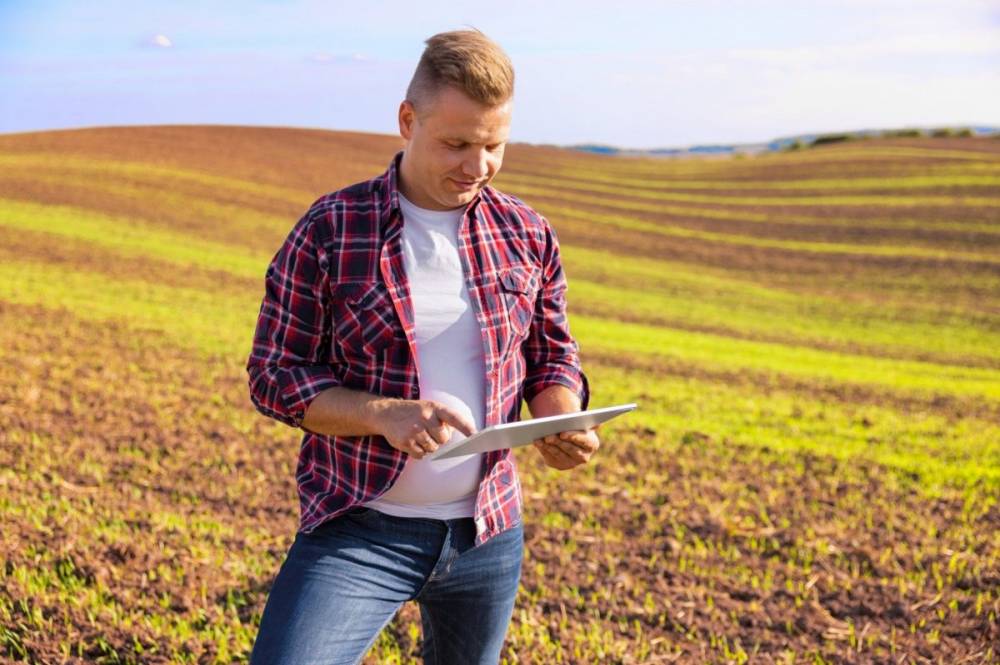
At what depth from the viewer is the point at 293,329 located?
2338 millimetres

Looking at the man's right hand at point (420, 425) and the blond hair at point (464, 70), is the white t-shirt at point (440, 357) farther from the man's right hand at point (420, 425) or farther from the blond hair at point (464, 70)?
the blond hair at point (464, 70)

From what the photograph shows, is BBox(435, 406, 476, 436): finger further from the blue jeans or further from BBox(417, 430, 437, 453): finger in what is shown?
the blue jeans

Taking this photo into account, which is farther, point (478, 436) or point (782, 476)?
point (782, 476)

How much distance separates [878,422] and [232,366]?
290 inches

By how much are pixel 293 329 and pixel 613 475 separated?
A: 5919 mm

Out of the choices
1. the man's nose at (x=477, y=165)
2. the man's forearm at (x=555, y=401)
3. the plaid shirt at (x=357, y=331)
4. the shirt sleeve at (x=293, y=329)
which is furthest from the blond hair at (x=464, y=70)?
the man's forearm at (x=555, y=401)

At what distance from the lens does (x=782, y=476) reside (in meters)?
8.20

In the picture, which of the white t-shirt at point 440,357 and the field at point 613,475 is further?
the field at point 613,475

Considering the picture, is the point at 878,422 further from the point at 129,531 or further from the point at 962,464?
the point at 129,531

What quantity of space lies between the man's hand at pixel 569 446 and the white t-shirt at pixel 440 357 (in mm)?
179

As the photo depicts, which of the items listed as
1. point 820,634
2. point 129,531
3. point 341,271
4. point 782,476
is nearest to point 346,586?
point 341,271

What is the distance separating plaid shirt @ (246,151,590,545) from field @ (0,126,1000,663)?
2.32 metres

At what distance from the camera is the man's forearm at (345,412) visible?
2.23 metres

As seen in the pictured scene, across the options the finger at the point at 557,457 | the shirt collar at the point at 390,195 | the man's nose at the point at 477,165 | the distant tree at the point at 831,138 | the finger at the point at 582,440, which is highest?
the distant tree at the point at 831,138
